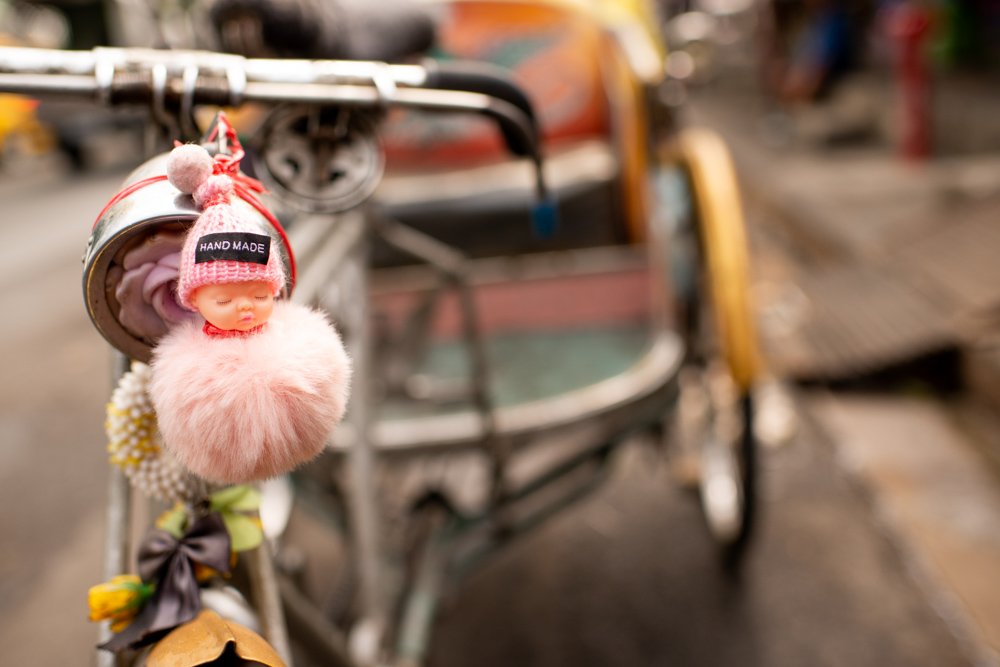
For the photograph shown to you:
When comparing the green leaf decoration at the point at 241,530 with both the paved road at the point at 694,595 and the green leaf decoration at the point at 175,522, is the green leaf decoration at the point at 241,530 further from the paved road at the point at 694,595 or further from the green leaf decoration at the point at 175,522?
the paved road at the point at 694,595

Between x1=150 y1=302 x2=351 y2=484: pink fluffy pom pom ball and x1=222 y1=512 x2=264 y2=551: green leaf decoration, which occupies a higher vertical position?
x1=150 y1=302 x2=351 y2=484: pink fluffy pom pom ball

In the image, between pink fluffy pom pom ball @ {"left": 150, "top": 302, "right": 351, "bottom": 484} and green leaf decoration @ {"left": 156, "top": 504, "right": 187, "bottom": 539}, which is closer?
pink fluffy pom pom ball @ {"left": 150, "top": 302, "right": 351, "bottom": 484}

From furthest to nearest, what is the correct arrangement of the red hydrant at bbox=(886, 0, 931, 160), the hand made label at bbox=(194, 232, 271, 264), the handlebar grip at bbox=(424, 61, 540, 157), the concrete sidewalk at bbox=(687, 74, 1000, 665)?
1. the red hydrant at bbox=(886, 0, 931, 160)
2. the concrete sidewalk at bbox=(687, 74, 1000, 665)
3. the handlebar grip at bbox=(424, 61, 540, 157)
4. the hand made label at bbox=(194, 232, 271, 264)

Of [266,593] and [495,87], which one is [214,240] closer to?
[266,593]

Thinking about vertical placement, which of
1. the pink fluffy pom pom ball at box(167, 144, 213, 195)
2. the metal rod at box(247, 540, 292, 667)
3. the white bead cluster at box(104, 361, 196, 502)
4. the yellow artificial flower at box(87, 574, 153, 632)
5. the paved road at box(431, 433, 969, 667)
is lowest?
the paved road at box(431, 433, 969, 667)

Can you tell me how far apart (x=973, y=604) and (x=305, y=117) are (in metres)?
2.19

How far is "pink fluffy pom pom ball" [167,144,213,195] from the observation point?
696 millimetres

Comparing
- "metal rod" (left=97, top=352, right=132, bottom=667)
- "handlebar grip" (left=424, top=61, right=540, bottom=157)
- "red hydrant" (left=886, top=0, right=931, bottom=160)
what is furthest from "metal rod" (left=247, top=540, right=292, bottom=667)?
"red hydrant" (left=886, top=0, right=931, bottom=160)

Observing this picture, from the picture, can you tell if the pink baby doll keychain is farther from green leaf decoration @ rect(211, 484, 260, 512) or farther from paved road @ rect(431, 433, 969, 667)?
paved road @ rect(431, 433, 969, 667)

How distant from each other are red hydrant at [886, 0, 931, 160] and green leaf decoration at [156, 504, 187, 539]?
647 centimetres

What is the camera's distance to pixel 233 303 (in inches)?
27.1

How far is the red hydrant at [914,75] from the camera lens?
6.12m

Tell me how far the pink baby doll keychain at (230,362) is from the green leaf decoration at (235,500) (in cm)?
22

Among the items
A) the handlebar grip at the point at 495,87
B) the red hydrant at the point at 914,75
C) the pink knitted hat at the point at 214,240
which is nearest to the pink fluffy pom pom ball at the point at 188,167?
the pink knitted hat at the point at 214,240
